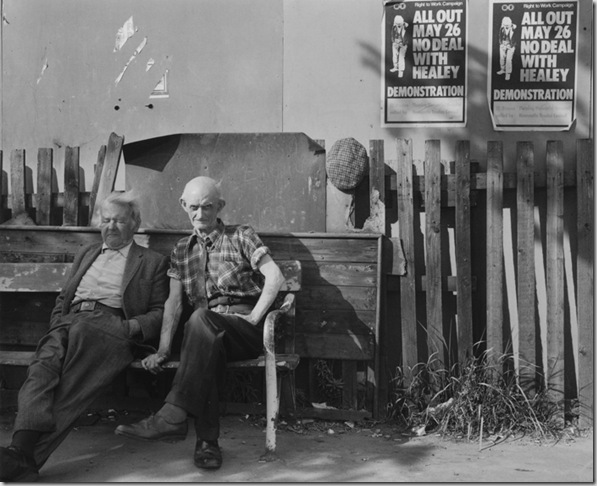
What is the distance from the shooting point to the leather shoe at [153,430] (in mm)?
4047

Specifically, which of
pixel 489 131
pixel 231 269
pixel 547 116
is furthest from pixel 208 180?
pixel 547 116

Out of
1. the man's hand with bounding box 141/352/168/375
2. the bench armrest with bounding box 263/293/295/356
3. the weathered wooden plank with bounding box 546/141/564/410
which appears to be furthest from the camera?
the weathered wooden plank with bounding box 546/141/564/410

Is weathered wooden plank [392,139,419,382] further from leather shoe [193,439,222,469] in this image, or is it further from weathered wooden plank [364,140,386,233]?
leather shoe [193,439,222,469]

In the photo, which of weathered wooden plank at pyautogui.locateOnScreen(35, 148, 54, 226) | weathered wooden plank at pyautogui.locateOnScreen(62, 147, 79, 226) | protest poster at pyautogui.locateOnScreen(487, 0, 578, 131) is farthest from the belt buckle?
protest poster at pyautogui.locateOnScreen(487, 0, 578, 131)

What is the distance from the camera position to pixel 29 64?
5.86 metres

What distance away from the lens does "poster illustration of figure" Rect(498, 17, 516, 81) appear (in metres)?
5.25

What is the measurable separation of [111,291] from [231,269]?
2.46 ft

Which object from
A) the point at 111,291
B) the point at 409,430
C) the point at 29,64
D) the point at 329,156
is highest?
the point at 29,64

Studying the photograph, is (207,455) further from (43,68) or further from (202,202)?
(43,68)

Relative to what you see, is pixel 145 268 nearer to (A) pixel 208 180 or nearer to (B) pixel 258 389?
(A) pixel 208 180

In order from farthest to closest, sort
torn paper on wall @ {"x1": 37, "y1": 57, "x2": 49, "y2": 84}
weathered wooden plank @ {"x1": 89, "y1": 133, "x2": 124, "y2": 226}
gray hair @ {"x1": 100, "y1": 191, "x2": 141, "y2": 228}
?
torn paper on wall @ {"x1": 37, "y1": 57, "x2": 49, "y2": 84}, weathered wooden plank @ {"x1": 89, "y1": 133, "x2": 124, "y2": 226}, gray hair @ {"x1": 100, "y1": 191, "x2": 141, "y2": 228}

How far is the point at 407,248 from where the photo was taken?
5.21 metres

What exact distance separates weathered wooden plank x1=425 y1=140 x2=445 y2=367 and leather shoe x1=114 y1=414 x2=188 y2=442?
191 centimetres

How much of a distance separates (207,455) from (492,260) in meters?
2.24
